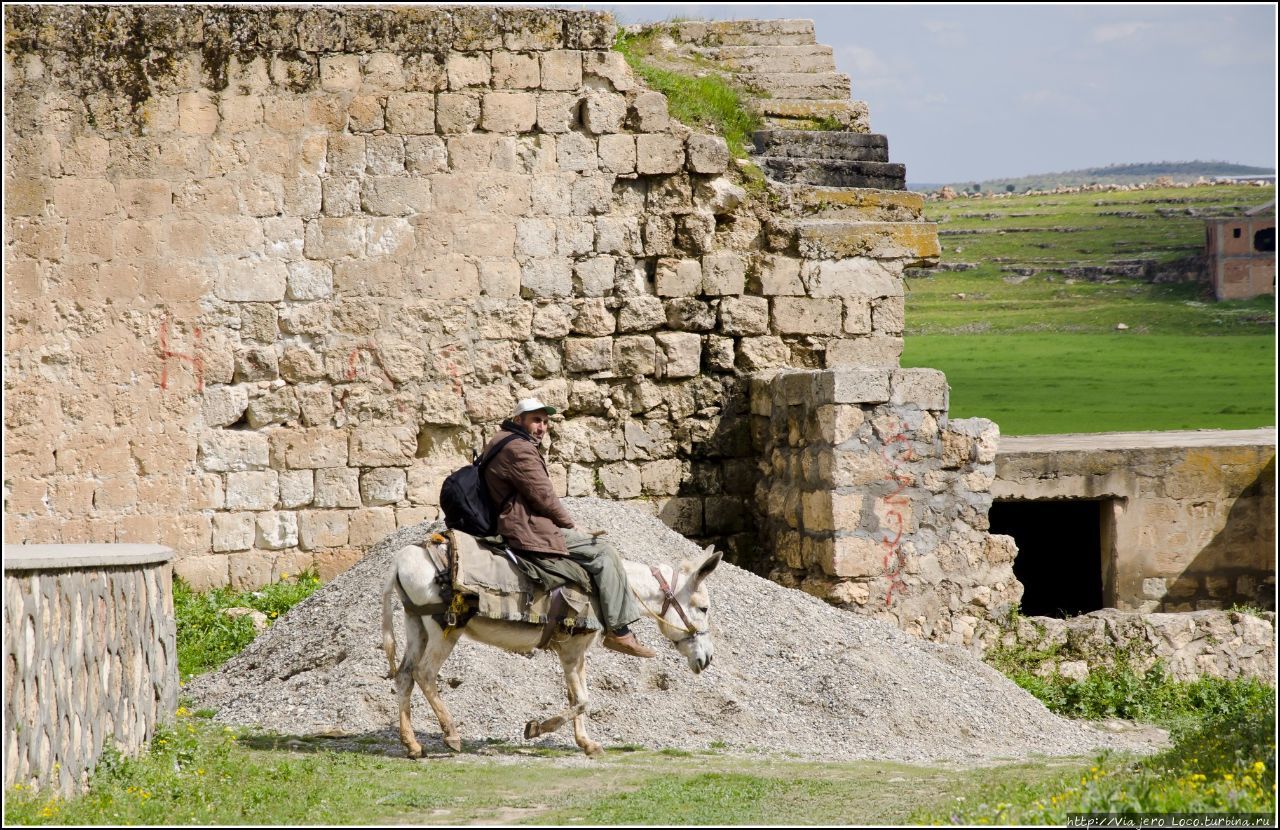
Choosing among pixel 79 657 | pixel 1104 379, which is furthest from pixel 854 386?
pixel 1104 379

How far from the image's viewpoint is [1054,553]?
16.2 metres

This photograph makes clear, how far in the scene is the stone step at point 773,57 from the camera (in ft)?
48.5

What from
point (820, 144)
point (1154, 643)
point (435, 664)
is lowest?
point (1154, 643)

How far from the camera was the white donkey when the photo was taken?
8406 millimetres

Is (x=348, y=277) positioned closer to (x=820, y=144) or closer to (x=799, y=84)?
(x=820, y=144)

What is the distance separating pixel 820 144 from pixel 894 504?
145 inches

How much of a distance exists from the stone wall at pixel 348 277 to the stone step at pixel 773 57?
219 centimetres

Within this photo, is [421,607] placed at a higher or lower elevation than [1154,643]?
higher

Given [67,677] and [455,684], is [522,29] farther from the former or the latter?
[67,677]

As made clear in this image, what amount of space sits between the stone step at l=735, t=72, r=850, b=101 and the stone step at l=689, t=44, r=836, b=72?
113 millimetres

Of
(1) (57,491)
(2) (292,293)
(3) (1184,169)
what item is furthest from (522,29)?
(3) (1184,169)

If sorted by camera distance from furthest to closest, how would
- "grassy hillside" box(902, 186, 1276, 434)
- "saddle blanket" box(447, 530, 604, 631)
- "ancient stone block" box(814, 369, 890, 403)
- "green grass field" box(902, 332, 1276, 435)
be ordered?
"grassy hillside" box(902, 186, 1276, 434), "green grass field" box(902, 332, 1276, 435), "ancient stone block" box(814, 369, 890, 403), "saddle blanket" box(447, 530, 604, 631)

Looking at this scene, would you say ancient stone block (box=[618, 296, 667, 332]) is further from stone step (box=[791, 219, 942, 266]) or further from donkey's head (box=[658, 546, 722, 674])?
donkey's head (box=[658, 546, 722, 674])

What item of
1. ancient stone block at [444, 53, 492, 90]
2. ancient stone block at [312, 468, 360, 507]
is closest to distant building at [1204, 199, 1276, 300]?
ancient stone block at [444, 53, 492, 90]
